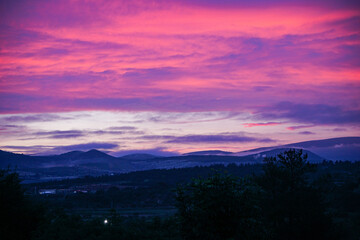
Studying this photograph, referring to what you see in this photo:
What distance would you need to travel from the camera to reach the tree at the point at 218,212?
14570 millimetres

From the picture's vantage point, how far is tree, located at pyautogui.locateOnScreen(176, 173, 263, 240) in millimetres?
14570

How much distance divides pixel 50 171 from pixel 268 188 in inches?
6482

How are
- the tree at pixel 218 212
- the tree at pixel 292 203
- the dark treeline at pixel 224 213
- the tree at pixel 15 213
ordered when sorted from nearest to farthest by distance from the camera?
the tree at pixel 218 212, the dark treeline at pixel 224 213, the tree at pixel 15 213, the tree at pixel 292 203

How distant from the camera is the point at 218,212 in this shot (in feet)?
48.2

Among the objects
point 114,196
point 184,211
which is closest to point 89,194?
point 114,196

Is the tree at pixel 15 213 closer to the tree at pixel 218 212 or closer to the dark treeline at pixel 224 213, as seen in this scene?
the dark treeline at pixel 224 213

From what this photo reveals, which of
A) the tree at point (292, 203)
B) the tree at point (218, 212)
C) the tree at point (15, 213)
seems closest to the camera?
the tree at point (218, 212)

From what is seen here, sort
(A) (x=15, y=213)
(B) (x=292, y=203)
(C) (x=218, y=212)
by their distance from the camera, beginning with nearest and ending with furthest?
1. (C) (x=218, y=212)
2. (A) (x=15, y=213)
3. (B) (x=292, y=203)

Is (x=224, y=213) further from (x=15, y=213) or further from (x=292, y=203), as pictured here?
(x=15, y=213)

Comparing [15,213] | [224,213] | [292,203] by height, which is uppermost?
[224,213]

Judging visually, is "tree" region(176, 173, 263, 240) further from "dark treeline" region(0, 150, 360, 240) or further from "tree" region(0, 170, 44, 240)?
"tree" region(0, 170, 44, 240)

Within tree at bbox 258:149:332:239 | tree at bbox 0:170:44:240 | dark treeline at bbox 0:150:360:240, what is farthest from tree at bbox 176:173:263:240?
tree at bbox 0:170:44:240

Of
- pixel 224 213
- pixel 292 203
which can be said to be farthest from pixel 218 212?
pixel 292 203

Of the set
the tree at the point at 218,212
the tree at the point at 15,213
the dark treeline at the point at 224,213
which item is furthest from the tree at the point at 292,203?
the tree at the point at 15,213
